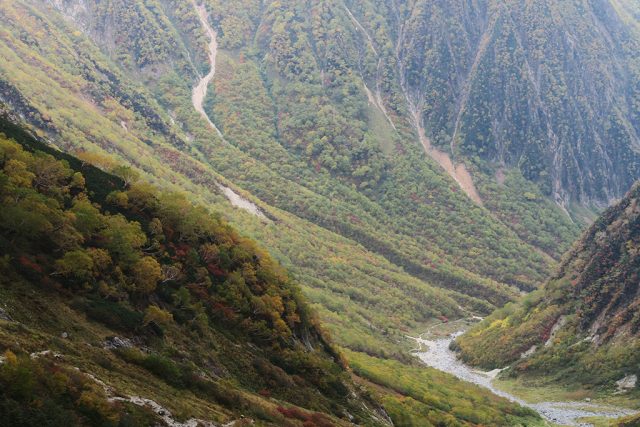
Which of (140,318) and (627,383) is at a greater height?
(627,383)

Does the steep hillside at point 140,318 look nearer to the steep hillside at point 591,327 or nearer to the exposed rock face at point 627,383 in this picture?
the exposed rock face at point 627,383

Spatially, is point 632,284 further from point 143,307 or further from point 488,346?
point 143,307

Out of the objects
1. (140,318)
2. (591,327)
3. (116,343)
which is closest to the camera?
(116,343)

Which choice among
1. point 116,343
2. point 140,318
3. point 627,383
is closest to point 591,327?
point 627,383

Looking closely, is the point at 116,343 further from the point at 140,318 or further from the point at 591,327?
the point at 591,327

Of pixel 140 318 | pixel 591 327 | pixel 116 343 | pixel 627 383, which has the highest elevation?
pixel 591 327

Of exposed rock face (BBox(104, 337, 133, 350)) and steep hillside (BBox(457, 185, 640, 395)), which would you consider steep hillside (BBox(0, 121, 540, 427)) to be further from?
steep hillside (BBox(457, 185, 640, 395))

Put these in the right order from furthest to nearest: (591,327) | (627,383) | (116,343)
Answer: (591,327) → (627,383) → (116,343)
